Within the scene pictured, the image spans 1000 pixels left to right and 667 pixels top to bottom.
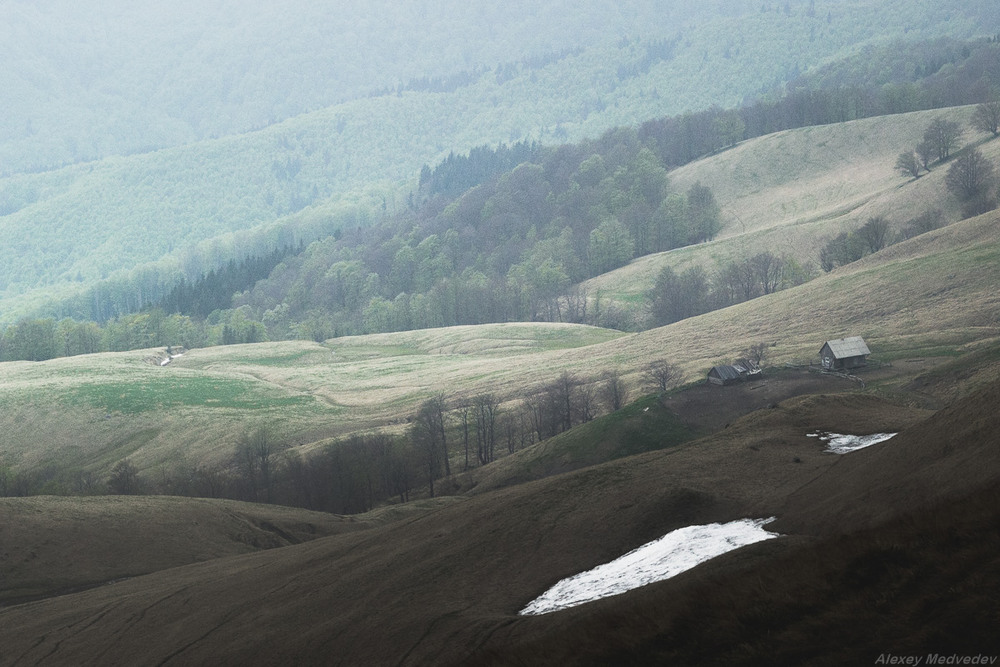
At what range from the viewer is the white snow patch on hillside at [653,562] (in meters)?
21.5

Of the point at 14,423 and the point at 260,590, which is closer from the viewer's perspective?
the point at 260,590

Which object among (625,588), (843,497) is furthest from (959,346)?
(625,588)

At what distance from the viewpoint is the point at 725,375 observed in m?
A: 78.2

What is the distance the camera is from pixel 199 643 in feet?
91.0

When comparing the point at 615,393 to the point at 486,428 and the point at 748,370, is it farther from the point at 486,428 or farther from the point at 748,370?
the point at 748,370

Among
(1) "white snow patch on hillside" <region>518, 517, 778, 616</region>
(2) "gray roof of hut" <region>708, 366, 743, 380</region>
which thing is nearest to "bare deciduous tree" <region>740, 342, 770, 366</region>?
(2) "gray roof of hut" <region>708, 366, 743, 380</region>

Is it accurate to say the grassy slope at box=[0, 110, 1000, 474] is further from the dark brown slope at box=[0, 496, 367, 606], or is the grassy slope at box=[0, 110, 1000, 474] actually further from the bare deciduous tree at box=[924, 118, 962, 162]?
the bare deciduous tree at box=[924, 118, 962, 162]

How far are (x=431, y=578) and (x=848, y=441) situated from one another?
2006 centimetres

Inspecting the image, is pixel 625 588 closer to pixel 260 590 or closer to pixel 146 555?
pixel 260 590

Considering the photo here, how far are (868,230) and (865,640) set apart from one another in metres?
159

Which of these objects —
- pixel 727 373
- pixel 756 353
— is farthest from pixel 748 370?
pixel 756 353

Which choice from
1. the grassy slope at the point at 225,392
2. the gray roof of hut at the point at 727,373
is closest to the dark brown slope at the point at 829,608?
the gray roof of hut at the point at 727,373

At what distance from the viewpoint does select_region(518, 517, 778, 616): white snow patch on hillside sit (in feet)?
70.4

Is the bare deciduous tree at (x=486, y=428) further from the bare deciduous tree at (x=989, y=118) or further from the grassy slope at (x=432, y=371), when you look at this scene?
the bare deciduous tree at (x=989, y=118)
